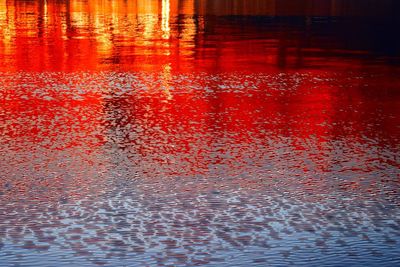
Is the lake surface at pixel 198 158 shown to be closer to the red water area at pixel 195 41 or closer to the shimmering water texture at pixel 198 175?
the shimmering water texture at pixel 198 175

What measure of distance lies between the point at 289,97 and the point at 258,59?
791cm

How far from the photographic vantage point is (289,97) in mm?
19922

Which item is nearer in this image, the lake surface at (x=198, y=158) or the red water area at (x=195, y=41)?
the lake surface at (x=198, y=158)

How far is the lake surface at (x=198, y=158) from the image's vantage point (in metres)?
9.38

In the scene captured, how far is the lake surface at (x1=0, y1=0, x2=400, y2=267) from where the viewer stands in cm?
938

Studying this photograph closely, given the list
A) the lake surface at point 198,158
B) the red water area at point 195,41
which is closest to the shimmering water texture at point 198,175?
the lake surface at point 198,158

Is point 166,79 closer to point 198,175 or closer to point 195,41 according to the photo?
point 198,175

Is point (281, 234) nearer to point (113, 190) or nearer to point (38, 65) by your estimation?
point (113, 190)

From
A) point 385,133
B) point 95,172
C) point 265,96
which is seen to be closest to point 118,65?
point 265,96

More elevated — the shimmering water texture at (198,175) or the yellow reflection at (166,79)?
the yellow reflection at (166,79)

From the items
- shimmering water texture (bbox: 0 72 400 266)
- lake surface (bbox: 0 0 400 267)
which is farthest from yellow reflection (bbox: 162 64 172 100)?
shimmering water texture (bbox: 0 72 400 266)

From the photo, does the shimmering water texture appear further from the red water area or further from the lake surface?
the red water area

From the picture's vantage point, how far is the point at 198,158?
539 inches

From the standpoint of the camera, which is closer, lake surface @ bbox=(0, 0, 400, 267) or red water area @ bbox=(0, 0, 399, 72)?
lake surface @ bbox=(0, 0, 400, 267)
